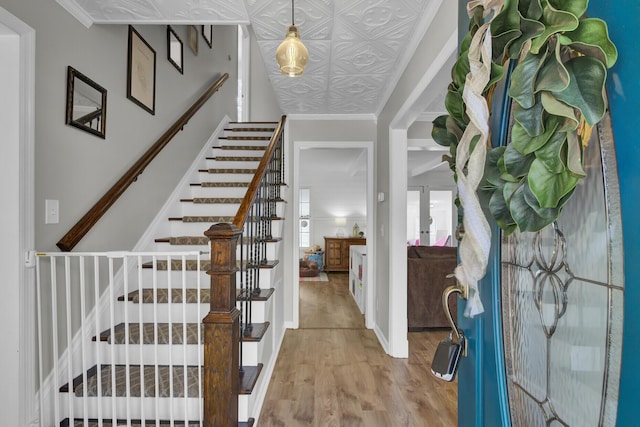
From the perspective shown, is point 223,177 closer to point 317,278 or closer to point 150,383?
point 150,383

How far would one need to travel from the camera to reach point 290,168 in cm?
394

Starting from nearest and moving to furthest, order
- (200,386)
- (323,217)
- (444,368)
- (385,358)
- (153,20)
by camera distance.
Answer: (444,368), (200,386), (153,20), (385,358), (323,217)

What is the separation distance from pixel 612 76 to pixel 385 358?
2955mm

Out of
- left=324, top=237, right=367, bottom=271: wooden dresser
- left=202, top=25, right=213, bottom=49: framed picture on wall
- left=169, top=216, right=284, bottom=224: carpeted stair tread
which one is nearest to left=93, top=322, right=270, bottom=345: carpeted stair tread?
left=169, top=216, right=284, bottom=224: carpeted stair tread

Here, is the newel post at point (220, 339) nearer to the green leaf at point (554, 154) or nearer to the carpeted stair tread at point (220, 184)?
the green leaf at point (554, 154)

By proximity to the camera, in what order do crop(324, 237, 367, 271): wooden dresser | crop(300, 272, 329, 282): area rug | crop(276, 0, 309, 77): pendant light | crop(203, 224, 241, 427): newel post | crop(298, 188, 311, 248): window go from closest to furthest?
crop(203, 224, 241, 427): newel post → crop(276, 0, 309, 77): pendant light → crop(300, 272, 329, 282): area rug → crop(324, 237, 367, 271): wooden dresser → crop(298, 188, 311, 248): window

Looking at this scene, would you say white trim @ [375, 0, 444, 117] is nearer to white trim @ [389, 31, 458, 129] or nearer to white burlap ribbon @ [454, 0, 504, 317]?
white trim @ [389, 31, 458, 129]

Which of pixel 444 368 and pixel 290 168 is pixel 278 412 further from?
pixel 290 168

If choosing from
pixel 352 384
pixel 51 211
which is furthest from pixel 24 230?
pixel 352 384

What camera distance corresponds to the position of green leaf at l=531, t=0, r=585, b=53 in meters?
0.50

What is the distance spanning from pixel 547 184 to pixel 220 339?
1.33m

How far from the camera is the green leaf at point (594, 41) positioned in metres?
0.48

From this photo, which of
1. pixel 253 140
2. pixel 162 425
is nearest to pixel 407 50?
pixel 253 140

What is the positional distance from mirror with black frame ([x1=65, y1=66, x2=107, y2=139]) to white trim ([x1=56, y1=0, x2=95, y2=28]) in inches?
11.7
